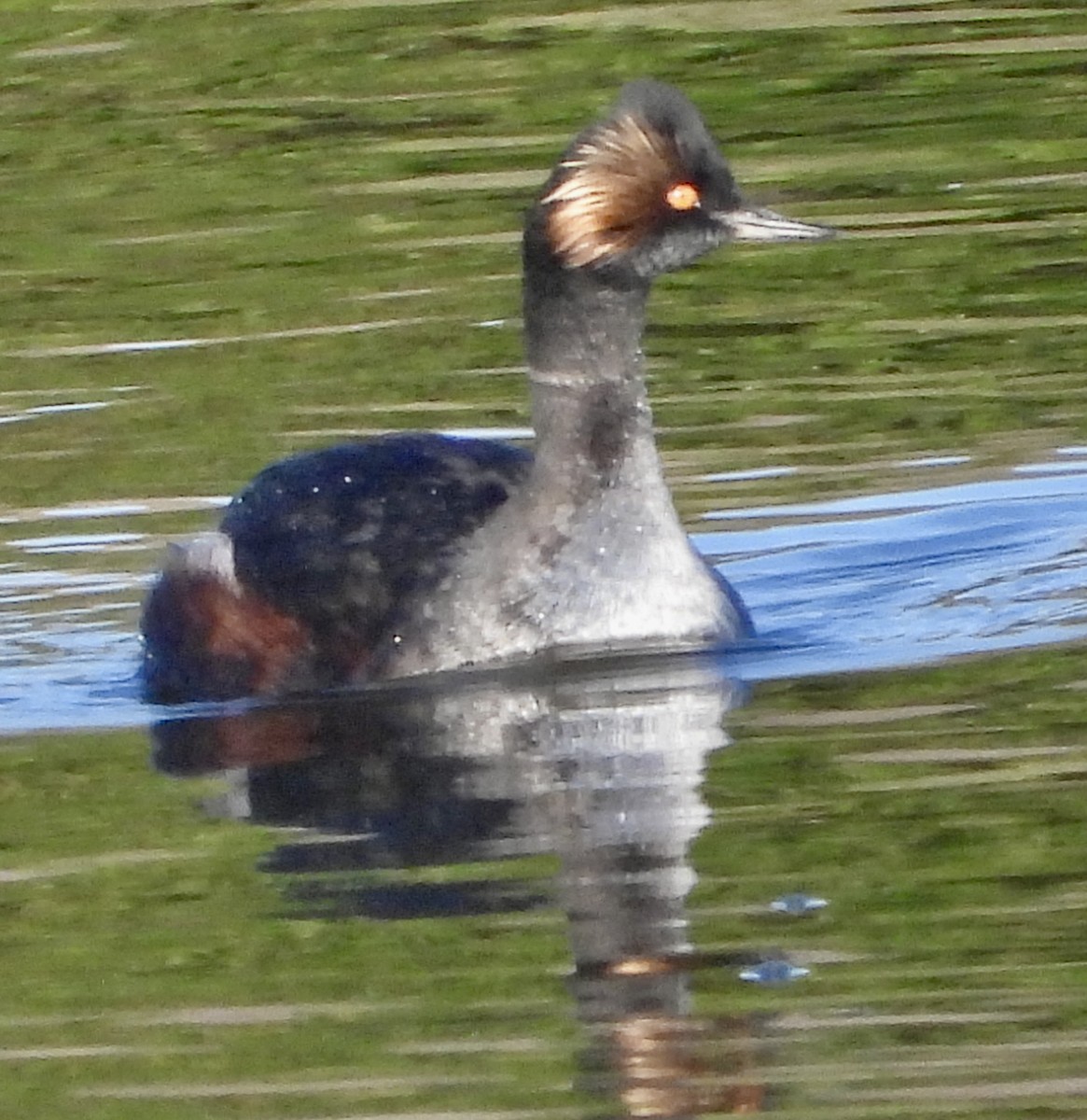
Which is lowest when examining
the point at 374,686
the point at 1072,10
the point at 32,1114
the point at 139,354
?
the point at 32,1114

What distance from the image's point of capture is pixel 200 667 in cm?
1062

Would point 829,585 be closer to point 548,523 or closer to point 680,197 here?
point 548,523

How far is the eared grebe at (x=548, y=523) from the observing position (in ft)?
34.1

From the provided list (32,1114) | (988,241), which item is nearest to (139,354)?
(988,241)

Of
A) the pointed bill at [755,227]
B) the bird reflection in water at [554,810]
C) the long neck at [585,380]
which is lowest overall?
the bird reflection in water at [554,810]

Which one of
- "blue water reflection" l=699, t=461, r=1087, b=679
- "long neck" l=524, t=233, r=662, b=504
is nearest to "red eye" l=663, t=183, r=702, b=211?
"long neck" l=524, t=233, r=662, b=504

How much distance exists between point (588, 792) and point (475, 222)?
777 centimetres

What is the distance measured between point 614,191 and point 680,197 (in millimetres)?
212

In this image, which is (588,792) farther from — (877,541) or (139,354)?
(139,354)

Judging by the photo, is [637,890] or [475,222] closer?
[637,890]

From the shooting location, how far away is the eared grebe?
34.1ft

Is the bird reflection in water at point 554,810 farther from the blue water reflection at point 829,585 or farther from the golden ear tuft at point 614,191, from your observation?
the golden ear tuft at point 614,191

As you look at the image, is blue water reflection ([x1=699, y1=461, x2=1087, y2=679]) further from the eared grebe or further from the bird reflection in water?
the bird reflection in water

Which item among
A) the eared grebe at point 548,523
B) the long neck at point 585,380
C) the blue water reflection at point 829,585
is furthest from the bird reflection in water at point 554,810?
the long neck at point 585,380
